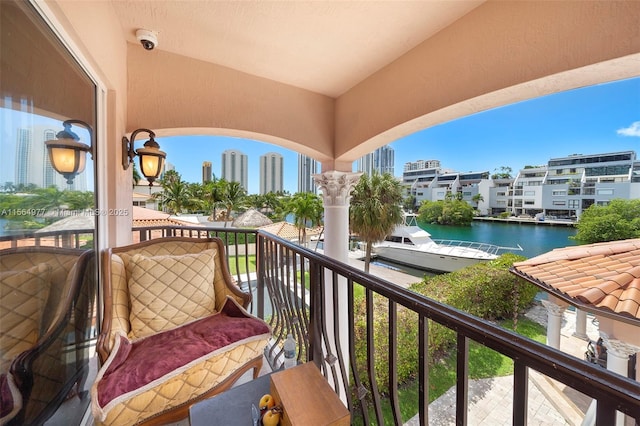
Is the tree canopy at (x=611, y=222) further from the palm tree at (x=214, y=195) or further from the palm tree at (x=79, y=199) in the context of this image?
the palm tree at (x=214, y=195)

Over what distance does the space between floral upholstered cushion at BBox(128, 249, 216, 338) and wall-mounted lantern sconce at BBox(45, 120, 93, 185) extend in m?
0.65

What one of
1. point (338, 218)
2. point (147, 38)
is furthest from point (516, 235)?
point (147, 38)

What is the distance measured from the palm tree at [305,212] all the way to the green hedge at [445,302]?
8112 mm

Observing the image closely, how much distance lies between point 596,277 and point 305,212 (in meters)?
11.6

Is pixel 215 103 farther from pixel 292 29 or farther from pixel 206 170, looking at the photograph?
pixel 206 170

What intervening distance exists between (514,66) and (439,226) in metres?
13.3

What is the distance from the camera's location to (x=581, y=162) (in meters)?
7.42

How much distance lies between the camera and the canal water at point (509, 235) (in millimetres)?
7820

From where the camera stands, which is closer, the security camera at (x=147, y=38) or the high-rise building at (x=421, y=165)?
the security camera at (x=147, y=38)

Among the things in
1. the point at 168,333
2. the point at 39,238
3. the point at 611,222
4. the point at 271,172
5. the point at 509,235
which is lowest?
the point at 509,235

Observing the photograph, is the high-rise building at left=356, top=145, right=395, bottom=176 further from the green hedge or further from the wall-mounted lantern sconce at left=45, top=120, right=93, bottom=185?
the wall-mounted lantern sconce at left=45, top=120, right=93, bottom=185

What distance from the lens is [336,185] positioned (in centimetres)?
334

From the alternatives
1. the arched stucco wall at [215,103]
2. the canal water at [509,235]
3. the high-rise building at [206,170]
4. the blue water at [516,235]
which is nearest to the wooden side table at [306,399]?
the arched stucco wall at [215,103]

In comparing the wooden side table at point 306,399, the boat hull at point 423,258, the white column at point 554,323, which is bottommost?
the boat hull at point 423,258
